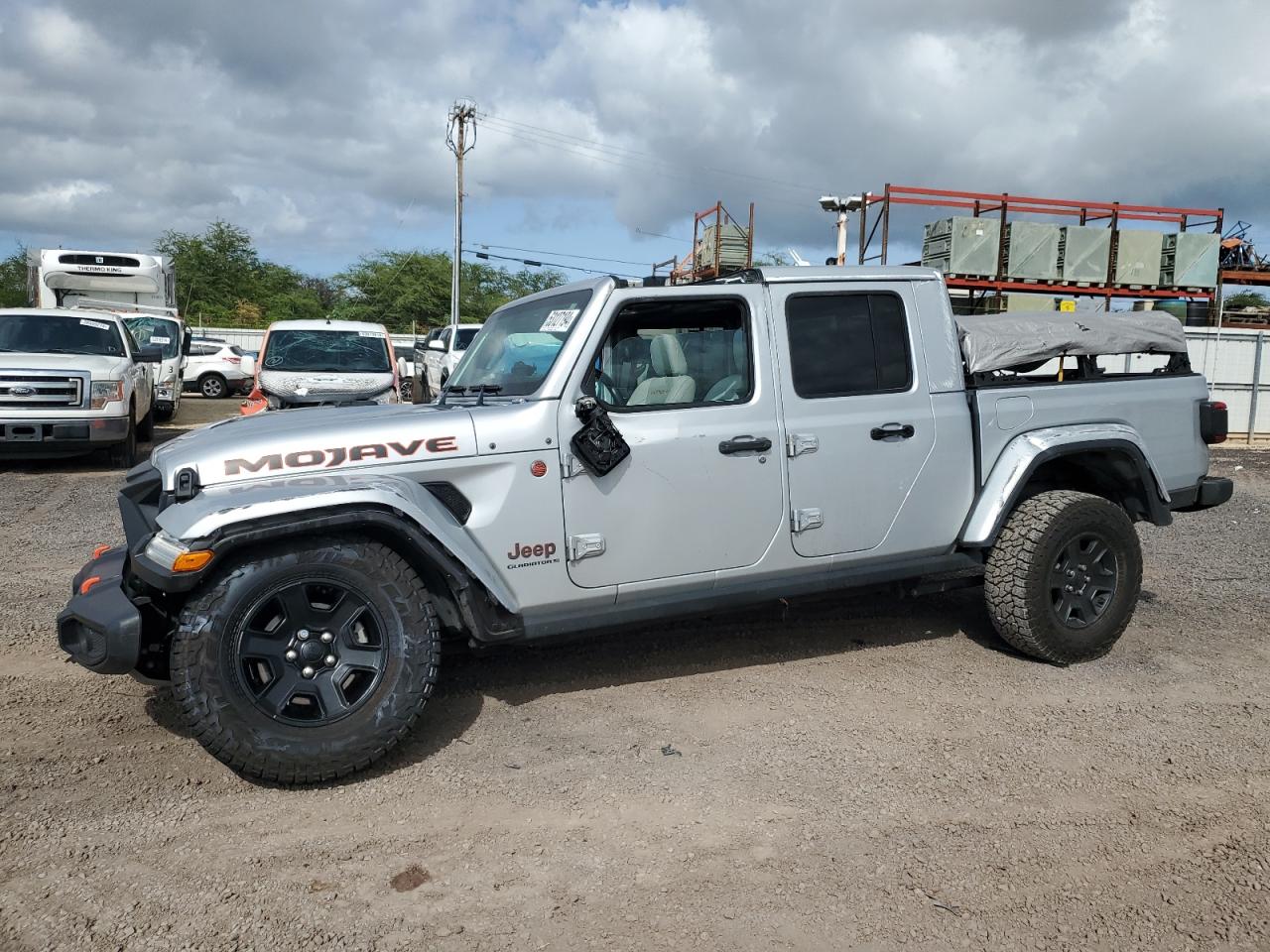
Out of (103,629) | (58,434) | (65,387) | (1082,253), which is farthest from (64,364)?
(1082,253)

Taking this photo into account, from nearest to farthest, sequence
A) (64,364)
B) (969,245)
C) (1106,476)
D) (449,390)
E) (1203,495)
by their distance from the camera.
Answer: (449,390) < (1106,476) < (1203,495) < (64,364) < (969,245)

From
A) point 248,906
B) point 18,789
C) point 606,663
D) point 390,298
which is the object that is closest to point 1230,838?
point 606,663

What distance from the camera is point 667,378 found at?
4258 millimetres

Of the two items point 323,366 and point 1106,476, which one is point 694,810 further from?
point 323,366

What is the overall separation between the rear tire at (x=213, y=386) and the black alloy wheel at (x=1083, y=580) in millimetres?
22664

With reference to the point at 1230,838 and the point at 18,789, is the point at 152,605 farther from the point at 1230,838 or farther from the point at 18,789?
the point at 1230,838

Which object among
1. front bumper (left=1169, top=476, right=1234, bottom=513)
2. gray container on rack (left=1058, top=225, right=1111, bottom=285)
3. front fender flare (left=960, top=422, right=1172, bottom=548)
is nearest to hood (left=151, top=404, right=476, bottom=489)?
front fender flare (left=960, top=422, right=1172, bottom=548)

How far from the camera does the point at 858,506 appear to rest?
4445 millimetres

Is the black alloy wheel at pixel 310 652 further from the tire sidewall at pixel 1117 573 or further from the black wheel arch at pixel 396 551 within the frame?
the tire sidewall at pixel 1117 573

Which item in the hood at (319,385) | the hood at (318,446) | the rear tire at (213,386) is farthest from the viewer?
the rear tire at (213,386)

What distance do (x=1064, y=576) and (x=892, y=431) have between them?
1.22m

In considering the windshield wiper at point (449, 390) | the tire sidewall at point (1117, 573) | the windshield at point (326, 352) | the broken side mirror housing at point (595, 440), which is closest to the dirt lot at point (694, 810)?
the tire sidewall at point (1117, 573)

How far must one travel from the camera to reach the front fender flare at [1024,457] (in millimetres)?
4691

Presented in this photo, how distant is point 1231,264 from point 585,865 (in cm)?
2605
